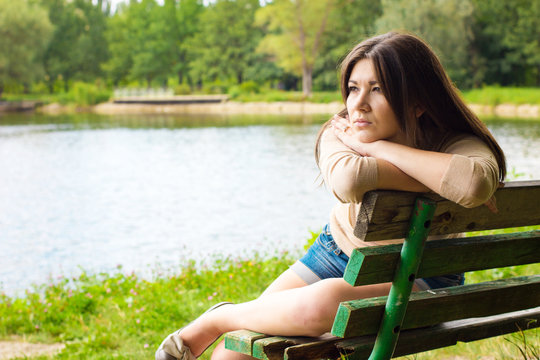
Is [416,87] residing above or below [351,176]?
above

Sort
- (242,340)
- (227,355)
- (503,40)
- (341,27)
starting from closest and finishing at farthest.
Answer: (242,340), (227,355), (503,40), (341,27)

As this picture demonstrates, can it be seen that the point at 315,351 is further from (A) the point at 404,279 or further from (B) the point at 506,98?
(B) the point at 506,98

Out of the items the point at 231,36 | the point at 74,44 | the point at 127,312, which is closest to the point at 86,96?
the point at 231,36

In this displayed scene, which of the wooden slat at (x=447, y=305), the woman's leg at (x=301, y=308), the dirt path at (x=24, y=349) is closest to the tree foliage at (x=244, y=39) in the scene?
the dirt path at (x=24, y=349)

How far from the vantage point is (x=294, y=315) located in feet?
6.36

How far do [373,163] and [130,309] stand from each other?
3.64 metres

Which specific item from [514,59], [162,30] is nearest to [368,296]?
[514,59]

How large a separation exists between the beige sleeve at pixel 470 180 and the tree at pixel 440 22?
1447 inches

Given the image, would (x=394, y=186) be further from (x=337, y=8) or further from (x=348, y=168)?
(x=337, y=8)

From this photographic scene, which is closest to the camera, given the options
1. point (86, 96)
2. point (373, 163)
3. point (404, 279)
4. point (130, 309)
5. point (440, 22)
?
point (404, 279)

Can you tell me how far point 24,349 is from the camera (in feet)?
14.3

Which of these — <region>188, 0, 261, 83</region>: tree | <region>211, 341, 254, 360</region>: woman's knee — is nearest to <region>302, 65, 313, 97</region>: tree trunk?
<region>188, 0, 261, 83</region>: tree

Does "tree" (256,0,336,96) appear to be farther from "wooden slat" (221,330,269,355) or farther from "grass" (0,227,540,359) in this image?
"wooden slat" (221,330,269,355)

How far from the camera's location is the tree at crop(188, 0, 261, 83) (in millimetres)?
56875
